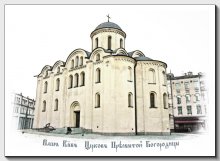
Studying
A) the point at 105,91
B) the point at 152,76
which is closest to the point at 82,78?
the point at 105,91

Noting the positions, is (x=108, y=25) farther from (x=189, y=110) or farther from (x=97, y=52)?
(x=189, y=110)

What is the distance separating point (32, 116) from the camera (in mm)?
7113

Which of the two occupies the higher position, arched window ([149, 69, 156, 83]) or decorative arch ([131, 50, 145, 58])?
decorative arch ([131, 50, 145, 58])

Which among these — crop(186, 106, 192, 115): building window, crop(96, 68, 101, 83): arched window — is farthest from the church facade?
crop(186, 106, 192, 115): building window

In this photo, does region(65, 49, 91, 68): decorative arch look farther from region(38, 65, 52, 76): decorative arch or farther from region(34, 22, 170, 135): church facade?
region(38, 65, 52, 76): decorative arch

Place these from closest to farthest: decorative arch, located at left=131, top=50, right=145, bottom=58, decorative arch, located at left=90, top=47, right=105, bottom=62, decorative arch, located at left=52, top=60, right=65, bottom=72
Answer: decorative arch, located at left=131, top=50, right=145, bottom=58
decorative arch, located at left=52, top=60, right=65, bottom=72
decorative arch, located at left=90, top=47, right=105, bottom=62

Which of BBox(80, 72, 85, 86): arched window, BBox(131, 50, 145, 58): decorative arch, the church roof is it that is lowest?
BBox(80, 72, 85, 86): arched window

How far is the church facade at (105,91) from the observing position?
738 cm

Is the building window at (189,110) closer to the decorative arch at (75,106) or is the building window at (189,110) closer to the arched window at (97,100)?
the arched window at (97,100)

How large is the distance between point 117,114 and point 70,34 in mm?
2554

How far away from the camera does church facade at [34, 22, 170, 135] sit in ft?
24.2

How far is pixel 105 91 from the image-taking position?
7.71 m

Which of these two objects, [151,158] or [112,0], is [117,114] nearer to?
[151,158]

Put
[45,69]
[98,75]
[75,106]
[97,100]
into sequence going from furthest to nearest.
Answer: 1. [75,106]
2. [98,75]
3. [97,100]
4. [45,69]
